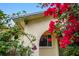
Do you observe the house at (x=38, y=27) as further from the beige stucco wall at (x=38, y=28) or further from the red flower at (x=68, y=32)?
the red flower at (x=68, y=32)

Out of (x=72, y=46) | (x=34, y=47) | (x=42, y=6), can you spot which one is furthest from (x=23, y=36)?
(x=72, y=46)

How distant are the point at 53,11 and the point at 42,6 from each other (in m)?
0.25

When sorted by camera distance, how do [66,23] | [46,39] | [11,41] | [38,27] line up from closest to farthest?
[66,23] < [11,41] < [38,27] < [46,39]

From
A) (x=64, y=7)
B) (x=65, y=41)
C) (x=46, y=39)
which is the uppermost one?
(x=64, y=7)

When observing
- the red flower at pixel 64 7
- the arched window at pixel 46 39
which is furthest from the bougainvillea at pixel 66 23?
the arched window at pixel 46 39

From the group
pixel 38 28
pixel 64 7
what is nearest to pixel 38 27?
pixel 38 28

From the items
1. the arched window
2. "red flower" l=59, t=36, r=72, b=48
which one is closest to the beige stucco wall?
the arched window

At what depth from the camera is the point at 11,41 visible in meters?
4.40

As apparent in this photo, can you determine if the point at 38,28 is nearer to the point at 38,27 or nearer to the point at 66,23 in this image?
the point at 38,27

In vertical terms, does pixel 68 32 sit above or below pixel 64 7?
below

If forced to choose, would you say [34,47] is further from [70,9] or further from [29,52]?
[70,9]

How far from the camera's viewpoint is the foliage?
4254 mm

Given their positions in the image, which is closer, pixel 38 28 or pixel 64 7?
pixel 64 7

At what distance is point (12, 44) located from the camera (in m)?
4.34
